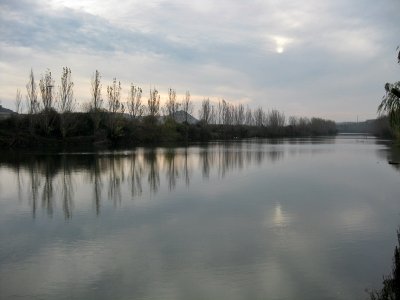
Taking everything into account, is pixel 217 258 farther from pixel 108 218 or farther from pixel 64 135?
pixel 64 135

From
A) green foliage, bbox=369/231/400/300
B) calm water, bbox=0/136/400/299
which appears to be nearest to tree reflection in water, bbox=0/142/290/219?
calm water, bbox=0/136/400/299

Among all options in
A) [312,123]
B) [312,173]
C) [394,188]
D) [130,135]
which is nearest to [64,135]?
[130,135]

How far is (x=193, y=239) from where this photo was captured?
5609mm

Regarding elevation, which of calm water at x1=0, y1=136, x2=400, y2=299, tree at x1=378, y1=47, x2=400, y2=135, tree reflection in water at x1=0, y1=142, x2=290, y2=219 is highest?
tree at x1=378, y1=47, x2=400, y2=135

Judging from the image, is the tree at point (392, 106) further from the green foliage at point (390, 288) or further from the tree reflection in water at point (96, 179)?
the tree reflection in water at point (96, 179)

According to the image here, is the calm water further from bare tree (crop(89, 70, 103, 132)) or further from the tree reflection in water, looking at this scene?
bare tree (crop(89, 70, 103, 132))

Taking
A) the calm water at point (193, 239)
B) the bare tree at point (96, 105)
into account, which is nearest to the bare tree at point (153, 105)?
the bare tree at point (96, 105)

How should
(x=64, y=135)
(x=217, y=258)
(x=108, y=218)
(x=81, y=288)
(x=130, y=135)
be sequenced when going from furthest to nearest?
1. (x=130, y=135)
2. (x=64, y=135)
3. (x=108, y=218)
4. (x=217, y=258)
5. (x=81, y=288)

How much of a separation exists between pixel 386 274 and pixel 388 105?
5.82 feet

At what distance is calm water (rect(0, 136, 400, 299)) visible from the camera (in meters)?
4.02

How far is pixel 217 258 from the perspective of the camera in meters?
4.77

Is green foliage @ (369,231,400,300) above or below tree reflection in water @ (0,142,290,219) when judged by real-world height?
below

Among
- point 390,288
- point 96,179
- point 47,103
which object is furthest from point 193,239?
point 47,103

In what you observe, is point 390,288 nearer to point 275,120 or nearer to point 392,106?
point 392,106
